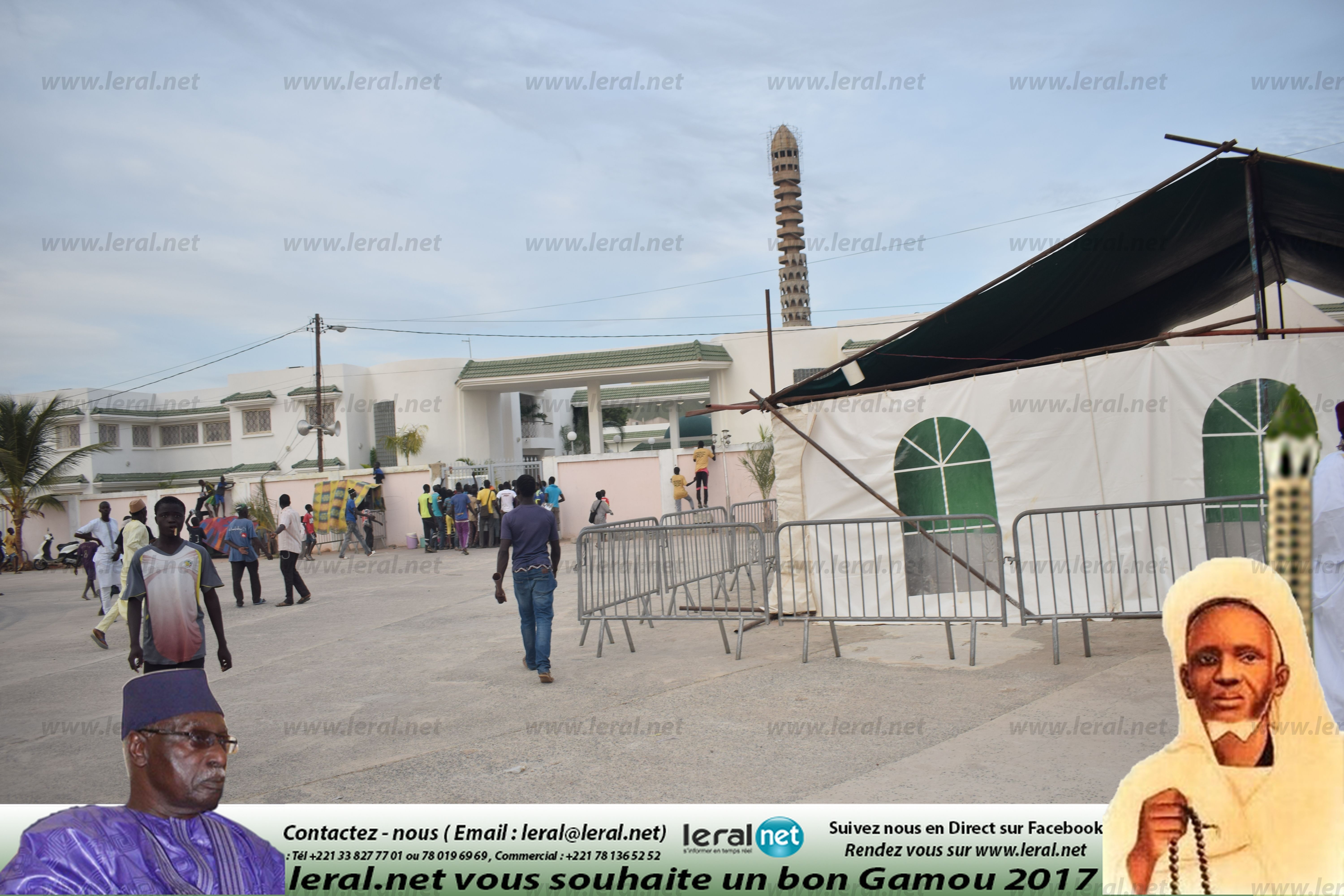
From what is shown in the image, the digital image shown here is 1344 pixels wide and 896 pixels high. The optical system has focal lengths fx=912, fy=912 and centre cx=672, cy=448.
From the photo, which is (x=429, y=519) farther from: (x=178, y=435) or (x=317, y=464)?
(x=178, y=435)

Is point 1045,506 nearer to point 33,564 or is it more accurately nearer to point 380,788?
point 380,788

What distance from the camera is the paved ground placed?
4.98 meters

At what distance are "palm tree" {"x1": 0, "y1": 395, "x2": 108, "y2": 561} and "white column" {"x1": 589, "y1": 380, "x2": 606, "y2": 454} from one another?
17452mm

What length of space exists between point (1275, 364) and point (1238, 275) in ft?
12.6

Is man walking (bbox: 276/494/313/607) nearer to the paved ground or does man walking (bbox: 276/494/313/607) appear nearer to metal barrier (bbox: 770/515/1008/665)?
the paved ground

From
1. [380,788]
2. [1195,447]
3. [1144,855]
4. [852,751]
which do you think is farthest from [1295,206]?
[380,788]

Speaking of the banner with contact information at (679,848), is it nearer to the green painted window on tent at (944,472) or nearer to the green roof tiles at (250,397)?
the green painted window on tent at (944,472)

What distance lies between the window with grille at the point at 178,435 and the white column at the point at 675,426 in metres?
21.1

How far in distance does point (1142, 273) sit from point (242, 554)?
13034 millimetres

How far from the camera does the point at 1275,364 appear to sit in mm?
7988

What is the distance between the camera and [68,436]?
1537 inches

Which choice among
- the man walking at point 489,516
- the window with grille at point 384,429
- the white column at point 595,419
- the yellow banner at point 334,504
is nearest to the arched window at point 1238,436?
the man walking at point 489,516

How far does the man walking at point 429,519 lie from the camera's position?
74.3 ft

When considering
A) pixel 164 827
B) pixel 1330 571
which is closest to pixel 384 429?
pixel 164 827
